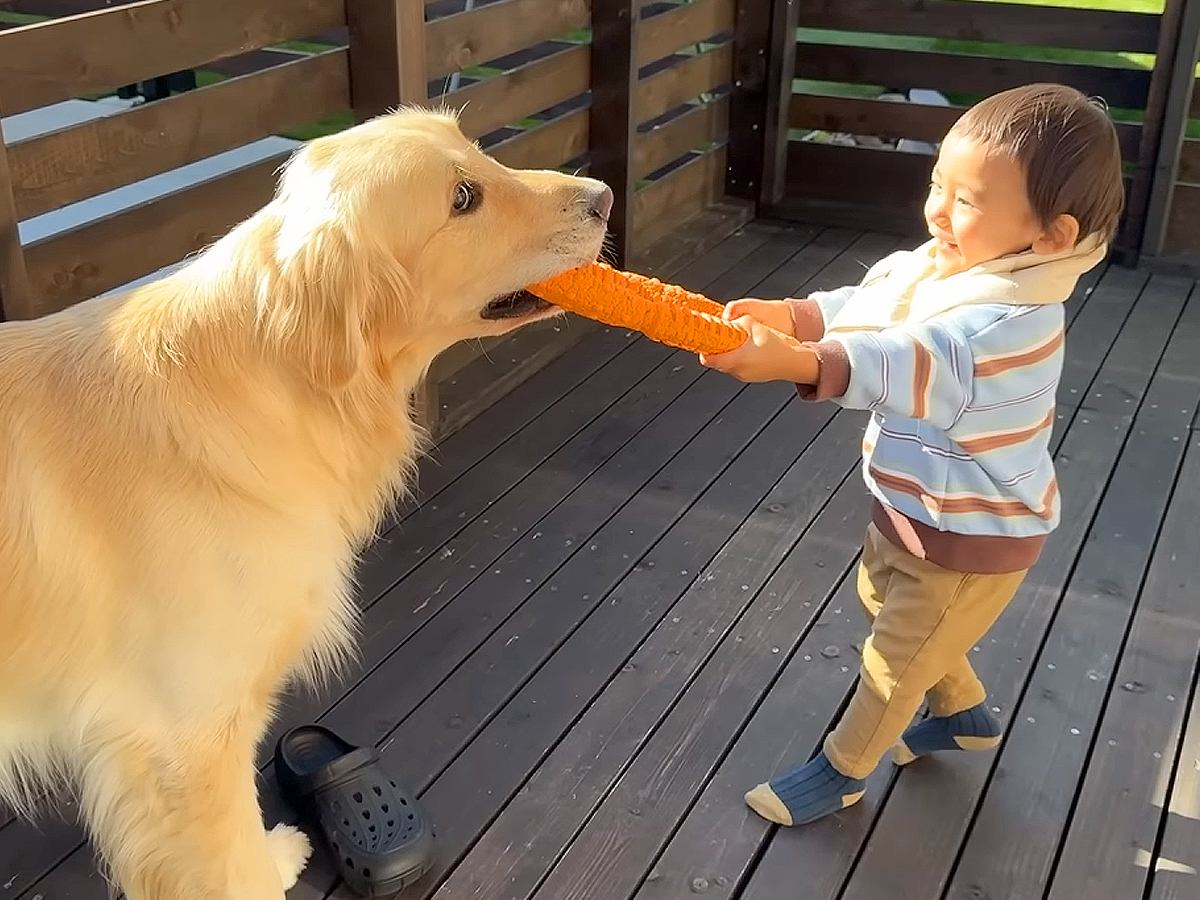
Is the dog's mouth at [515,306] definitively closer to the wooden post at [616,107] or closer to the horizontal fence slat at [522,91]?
the horizontal fence slat at [522,91]

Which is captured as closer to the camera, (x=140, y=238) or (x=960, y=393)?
(x=960, y=393)

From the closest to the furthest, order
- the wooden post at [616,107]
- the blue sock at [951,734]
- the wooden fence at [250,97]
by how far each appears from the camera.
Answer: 1. the blue sock at [951,734]
2. the wooden fence at [250,97]
3. the wooden post at [616,107]

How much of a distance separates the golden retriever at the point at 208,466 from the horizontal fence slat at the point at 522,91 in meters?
1.66

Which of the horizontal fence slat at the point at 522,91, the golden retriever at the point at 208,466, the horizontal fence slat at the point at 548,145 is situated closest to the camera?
the golden retriever at the point at 208,466

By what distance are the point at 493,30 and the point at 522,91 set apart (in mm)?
266

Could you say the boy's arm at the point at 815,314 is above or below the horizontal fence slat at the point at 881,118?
above

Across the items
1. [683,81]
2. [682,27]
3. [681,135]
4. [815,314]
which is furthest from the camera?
[681,135]

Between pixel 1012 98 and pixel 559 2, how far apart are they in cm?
242

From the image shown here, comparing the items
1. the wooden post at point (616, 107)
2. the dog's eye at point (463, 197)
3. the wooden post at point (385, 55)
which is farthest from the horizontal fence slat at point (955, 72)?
the dog's eye at point (463, 197)

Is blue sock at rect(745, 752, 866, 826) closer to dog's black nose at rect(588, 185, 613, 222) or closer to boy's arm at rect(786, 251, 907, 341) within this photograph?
boy's arm at rect(786, 251, 907, 341)

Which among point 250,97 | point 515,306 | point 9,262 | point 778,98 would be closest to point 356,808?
point 515,306

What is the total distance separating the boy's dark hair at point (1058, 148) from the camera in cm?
174

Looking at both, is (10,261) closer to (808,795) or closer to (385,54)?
(385,54)

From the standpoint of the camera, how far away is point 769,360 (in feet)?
5.59
